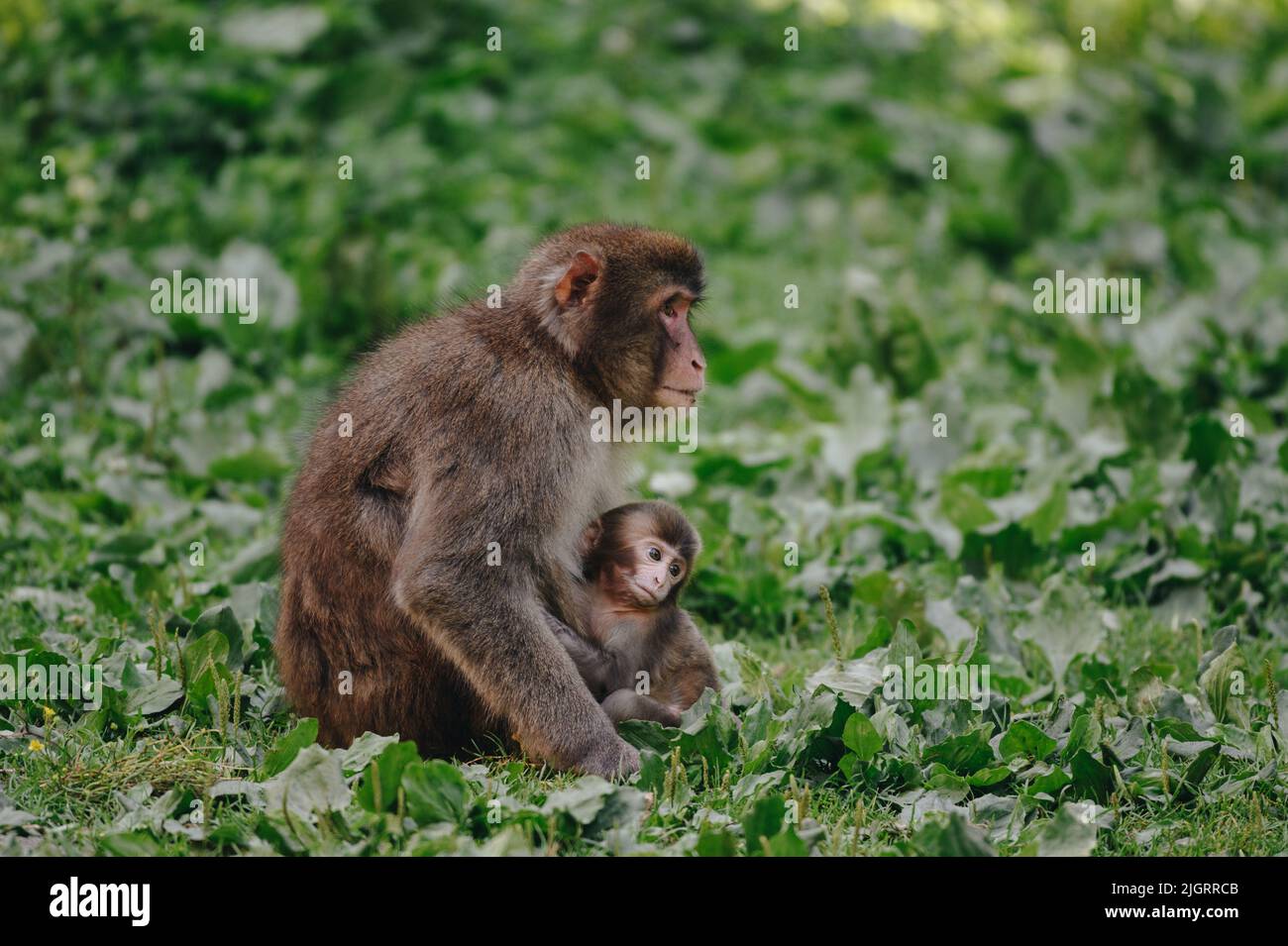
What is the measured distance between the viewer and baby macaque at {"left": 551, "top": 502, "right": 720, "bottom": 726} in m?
5.17

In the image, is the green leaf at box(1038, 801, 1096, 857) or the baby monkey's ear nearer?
the green leaf at box(1038, 801, 1096, 857)

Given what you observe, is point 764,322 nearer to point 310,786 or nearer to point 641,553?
point 641,553

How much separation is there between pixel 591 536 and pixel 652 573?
0.27 meters

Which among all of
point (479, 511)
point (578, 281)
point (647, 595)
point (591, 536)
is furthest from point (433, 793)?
point (578, 281)

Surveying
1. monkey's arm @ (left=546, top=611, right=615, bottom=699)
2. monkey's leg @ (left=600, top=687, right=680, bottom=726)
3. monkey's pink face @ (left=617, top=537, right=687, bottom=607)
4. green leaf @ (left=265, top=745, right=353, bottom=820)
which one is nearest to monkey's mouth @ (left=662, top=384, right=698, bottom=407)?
monkey's pink face @ (left=617, top=537, right=687, bottom=607)

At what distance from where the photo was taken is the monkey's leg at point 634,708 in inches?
203

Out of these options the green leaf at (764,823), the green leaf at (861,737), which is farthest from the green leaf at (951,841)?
the green leaf at (861,737)

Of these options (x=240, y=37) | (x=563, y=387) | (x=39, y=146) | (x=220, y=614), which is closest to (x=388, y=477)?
(x=563, y=387)

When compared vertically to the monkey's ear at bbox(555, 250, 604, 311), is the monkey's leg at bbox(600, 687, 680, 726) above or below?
below

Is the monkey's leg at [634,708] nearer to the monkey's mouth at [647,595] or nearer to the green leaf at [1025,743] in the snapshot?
the monkey's mouth at [647,595]

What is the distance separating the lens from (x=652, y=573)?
516cm

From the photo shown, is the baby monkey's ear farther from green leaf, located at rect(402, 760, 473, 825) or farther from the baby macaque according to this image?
green leaf, located at rect(402, 760, 473, 825)

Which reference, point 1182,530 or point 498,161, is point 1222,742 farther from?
point 498,161
